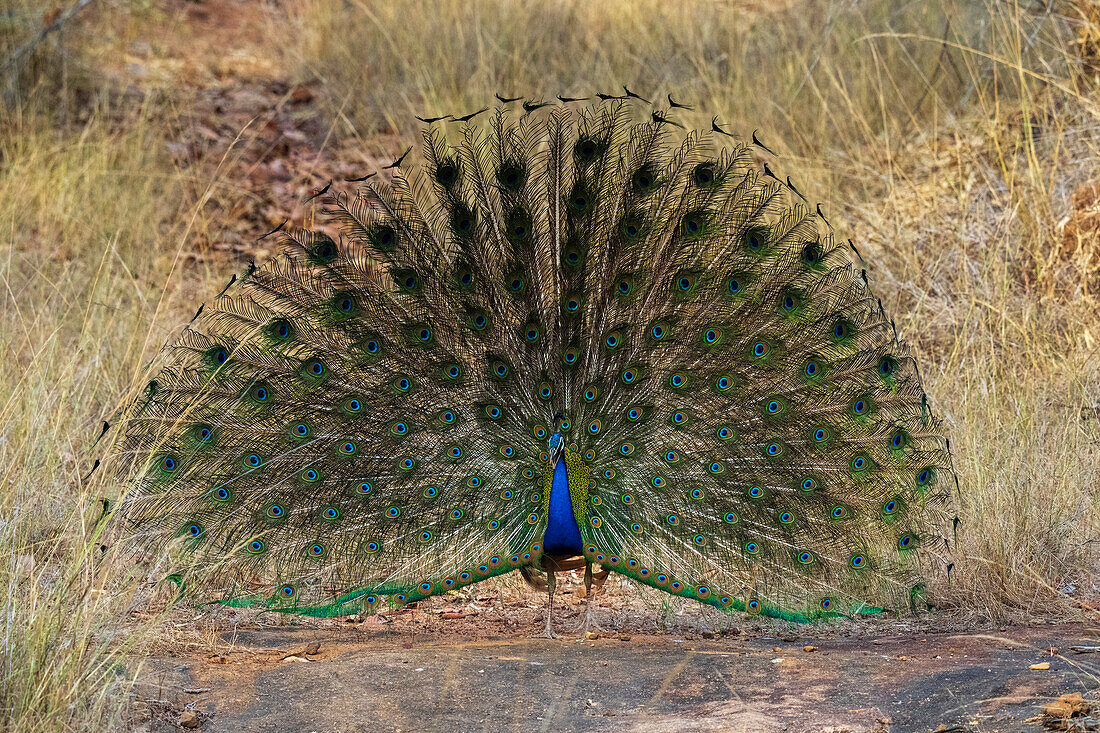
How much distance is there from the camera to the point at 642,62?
10.2m

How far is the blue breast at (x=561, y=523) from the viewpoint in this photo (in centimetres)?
495

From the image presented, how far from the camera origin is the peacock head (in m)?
5.01

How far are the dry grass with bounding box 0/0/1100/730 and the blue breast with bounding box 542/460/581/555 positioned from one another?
1.73 meters

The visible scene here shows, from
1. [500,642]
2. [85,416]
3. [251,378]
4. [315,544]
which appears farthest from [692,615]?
[85,416]

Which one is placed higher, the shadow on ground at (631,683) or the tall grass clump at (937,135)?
the tall grass clump at (937,135)

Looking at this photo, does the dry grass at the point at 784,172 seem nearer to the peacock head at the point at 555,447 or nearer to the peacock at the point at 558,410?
the peacock at the point at 558,410

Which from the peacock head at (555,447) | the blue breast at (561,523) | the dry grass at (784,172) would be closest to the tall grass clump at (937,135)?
the dry grass at (784,172)

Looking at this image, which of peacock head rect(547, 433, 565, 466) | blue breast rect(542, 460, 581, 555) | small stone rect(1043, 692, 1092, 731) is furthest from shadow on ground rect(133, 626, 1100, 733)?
peacock head rect(547, 433, 565, 466)

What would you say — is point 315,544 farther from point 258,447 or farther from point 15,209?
point 15,209

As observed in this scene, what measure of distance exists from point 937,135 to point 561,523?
5454 millimetres

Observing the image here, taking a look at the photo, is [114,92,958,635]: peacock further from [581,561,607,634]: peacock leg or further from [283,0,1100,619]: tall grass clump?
[283,0,1100,619]: tall grass clump

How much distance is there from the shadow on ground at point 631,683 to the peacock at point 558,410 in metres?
0.28

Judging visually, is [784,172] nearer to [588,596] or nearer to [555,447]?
[555,447]

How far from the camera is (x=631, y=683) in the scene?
4594 millimetres
